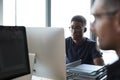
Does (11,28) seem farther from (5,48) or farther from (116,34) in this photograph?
(116,34)

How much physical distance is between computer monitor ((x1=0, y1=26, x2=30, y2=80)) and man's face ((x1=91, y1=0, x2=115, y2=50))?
0.72 metres

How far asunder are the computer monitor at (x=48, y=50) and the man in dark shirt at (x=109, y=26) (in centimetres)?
73

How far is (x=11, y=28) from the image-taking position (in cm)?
137

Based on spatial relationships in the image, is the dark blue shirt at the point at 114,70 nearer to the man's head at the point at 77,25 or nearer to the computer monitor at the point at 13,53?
the computer monitor at the point at 13,53

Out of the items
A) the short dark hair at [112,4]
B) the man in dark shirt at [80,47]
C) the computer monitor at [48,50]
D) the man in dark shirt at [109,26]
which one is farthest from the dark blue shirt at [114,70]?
the man in dark shirt at [80,47]

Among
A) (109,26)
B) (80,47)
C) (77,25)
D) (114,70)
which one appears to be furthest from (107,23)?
(80,47)

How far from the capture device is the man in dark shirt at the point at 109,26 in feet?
2.39

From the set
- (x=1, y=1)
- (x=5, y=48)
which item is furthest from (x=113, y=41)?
(x=1, y=1)

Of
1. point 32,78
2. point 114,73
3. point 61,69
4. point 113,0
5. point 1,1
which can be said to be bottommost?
point 32,78

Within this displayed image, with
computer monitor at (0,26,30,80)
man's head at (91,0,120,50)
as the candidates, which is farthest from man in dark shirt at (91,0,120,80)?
computer monitor at (0,26,30,80)

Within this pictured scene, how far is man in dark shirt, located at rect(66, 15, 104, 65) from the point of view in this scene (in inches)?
87.8

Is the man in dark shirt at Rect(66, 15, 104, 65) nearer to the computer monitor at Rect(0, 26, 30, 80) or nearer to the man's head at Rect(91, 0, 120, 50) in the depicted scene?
the computer monitor at Rect(0, 26, 30, 80)

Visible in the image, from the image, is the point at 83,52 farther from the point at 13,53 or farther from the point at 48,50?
the point at 13,53

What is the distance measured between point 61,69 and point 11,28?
18.3 inches
